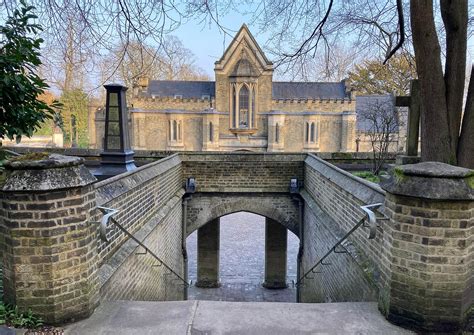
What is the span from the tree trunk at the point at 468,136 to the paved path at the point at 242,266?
8.37m

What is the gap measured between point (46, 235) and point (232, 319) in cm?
187

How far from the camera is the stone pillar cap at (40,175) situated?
2881 mm

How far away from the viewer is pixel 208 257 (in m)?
12.6

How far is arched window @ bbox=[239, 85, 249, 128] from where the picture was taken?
90.2ft

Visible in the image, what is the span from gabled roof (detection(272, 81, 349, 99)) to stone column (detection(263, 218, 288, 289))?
18727 millimetres

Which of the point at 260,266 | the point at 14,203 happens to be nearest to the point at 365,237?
the point at 14,203

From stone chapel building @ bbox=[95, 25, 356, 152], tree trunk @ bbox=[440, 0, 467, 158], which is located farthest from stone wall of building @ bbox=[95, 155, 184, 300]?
stone chapel building @ bbox=[95, 25, 356, 152]

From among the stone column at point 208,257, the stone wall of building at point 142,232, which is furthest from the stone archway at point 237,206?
the stone column at point 208,257

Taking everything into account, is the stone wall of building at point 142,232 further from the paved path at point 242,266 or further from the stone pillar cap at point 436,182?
the stone pillar cap at point 436,182

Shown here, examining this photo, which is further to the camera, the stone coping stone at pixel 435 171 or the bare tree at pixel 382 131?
the bare tree at pixel 382 131

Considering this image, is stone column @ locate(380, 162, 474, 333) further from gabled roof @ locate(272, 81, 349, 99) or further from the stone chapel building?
gabled roof @ locate(272, 81, 349, 99)

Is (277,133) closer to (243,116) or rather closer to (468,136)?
(243,116)

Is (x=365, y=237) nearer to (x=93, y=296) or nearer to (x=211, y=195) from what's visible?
(x=93, y=296)

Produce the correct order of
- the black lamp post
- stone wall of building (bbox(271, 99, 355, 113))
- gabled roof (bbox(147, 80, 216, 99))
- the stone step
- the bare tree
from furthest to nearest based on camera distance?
1. gabled roof (bbox(147, 80, 216, 99))
2. stone wall of building (bbox(271, 99, 355, 113))
3. the bare tree
4. the black lamp post
5. the stone step
